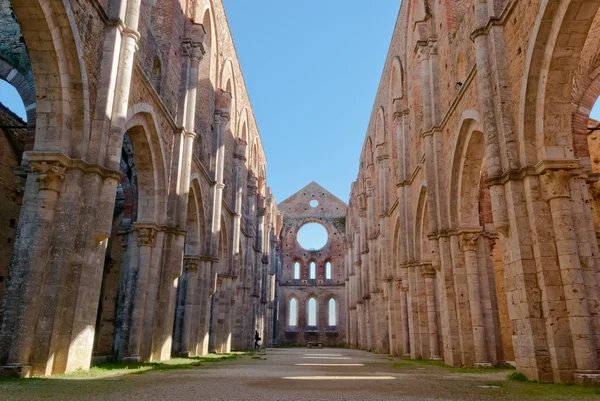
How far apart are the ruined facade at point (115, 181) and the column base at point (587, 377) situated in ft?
27.6

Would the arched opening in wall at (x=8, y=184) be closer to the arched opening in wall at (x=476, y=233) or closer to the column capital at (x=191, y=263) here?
the column capital at (x=191, y=263)

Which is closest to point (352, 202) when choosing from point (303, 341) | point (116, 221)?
point (303, 341)

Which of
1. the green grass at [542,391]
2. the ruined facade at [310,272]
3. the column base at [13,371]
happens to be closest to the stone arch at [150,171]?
the column base at [13,371]

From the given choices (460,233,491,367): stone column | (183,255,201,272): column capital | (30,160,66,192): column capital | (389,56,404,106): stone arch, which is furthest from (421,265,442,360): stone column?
(30,160,66,192): column capital

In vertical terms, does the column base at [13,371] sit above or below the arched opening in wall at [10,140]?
below

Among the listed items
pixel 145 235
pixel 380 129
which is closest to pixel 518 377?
pixel 145 235

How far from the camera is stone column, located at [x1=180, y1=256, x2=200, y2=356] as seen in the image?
17562 mm

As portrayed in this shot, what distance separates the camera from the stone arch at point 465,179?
13125 millimetres

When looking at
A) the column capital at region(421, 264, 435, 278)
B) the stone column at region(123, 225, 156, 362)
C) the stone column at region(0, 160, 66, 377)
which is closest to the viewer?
the stone column at region(0, 160, 66, 377)

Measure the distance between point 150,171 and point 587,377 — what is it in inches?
462

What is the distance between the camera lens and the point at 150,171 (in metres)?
14.1

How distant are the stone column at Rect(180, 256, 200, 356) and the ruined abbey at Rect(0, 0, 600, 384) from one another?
6 cm

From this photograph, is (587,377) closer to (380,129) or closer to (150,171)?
(150,171)

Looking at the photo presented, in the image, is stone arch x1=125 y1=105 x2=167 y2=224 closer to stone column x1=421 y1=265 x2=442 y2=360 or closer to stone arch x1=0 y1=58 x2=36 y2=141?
stone arch x1=0 y1=58 x2=36 y2=141
